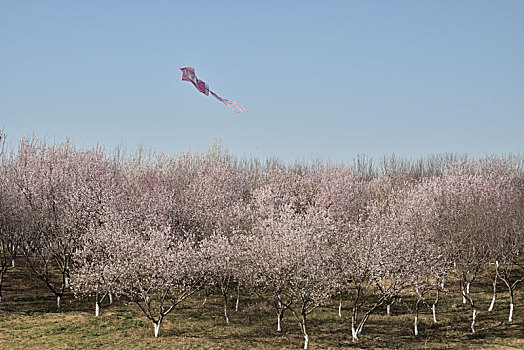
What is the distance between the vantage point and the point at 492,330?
94.8 ft

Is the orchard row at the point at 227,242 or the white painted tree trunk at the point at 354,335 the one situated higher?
the orchard row at the point at 227,242

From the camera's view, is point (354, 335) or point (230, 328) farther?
point (230, 328)

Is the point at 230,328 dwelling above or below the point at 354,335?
above

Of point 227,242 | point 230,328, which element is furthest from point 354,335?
point 227,242

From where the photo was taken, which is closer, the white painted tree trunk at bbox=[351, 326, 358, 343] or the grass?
the grass

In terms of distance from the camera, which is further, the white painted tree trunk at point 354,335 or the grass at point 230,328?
the white painted tree trunk at point 354,335

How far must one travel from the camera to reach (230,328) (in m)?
27.9

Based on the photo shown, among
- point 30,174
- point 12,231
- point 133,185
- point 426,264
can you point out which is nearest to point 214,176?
point 133,185

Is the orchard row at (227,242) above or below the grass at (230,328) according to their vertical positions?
above

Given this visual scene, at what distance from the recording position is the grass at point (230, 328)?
25.3 m

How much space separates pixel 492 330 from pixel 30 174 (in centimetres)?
3579

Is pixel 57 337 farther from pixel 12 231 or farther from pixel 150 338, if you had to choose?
A: pixel 12 231

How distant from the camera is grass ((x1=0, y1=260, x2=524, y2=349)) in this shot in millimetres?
25344

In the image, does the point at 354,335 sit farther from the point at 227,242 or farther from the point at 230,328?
the point at 227,242
